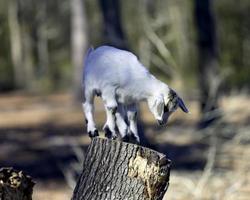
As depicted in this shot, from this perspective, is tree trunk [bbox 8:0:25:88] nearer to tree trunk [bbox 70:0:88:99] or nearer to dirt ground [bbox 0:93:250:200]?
tree trunk [bbox 70:0:88:99]

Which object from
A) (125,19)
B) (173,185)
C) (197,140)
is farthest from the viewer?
(125,19)

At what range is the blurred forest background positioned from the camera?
1080 centimetres

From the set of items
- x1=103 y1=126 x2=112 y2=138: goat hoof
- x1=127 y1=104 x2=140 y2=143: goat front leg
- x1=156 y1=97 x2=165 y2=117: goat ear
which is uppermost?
x1=156 y1=97 x2=165 y2=117: goat ear

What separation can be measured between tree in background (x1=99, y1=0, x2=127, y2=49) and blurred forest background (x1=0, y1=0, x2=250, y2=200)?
22 mm

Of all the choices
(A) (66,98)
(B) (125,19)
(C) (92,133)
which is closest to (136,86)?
(C) (92,133)

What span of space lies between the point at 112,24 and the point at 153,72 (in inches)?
693

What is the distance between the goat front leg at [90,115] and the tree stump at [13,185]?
0.38 metres

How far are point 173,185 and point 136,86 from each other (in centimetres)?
470

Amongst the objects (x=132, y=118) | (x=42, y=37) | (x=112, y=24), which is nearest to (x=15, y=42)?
(x=42, y=37)

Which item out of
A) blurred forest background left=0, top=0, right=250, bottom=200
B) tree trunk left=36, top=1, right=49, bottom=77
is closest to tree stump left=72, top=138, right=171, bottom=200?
blurred forest background left=0, top=0, right=250, bottom=200

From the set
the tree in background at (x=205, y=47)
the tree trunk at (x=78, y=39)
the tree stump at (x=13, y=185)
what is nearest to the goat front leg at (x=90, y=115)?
the tree stump at (x=13, y=185)

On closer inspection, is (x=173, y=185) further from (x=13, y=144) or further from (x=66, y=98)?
(x=66, y=98)

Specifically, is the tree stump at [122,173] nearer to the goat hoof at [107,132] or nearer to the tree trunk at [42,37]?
the goat hoof at [107,132]

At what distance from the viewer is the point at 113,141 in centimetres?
360
